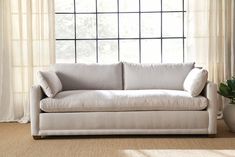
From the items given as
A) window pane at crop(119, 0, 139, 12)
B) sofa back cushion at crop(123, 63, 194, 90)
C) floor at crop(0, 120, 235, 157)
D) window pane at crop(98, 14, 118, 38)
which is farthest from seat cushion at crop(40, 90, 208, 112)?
window pane at crop(119, 0, 139, 12)

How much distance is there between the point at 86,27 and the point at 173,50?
135 cm

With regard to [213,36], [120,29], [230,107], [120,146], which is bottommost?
[120,146]

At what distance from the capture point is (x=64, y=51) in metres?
6.56

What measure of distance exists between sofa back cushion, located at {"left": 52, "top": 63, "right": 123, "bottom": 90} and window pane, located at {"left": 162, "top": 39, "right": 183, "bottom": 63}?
118 centimetres

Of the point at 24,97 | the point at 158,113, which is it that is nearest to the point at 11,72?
the point at 24,97

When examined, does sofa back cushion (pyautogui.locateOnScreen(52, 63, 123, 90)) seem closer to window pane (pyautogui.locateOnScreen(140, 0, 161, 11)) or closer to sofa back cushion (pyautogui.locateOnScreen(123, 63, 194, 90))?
sofa back cushion (pyautogui.locateOnScreen(123, 63, 194, 90))

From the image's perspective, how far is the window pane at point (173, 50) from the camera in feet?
21.5

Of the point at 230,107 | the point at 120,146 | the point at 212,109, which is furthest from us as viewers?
the point at 230,107

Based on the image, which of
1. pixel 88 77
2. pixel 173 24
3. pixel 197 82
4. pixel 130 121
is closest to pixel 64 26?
pixel 88 77

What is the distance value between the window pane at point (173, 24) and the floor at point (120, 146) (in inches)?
74.2

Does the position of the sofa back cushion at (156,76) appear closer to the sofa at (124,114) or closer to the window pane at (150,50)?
the sofa at (124,114)

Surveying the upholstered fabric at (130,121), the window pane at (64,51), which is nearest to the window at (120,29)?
the window pane at (64,51)

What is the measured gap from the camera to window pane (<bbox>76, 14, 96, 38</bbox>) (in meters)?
6.53

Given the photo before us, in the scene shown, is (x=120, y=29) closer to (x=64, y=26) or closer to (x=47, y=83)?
(x=64, y=26)
